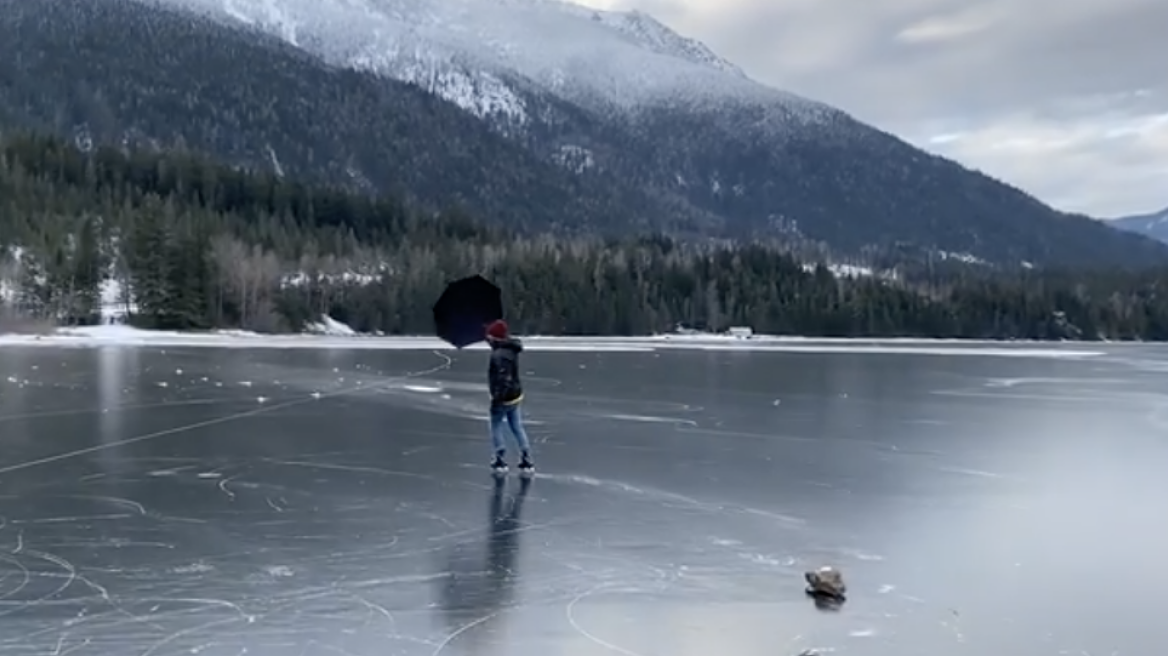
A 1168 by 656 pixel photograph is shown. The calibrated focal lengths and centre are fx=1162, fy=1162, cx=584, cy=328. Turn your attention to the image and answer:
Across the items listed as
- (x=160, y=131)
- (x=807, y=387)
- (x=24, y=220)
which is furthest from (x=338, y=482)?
(x=160, y=131)

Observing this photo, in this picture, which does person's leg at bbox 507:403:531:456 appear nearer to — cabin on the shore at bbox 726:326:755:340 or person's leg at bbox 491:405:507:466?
person's leg at bbox 491:405:507:466

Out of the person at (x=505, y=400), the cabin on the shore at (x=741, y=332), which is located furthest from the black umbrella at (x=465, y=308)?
the cabin on the shore at (x=741, y=332)

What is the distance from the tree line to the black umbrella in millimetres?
63525

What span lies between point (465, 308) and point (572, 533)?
32.0 ft

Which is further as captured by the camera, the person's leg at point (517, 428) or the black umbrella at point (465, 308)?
the black umbrella at point (465, 308)

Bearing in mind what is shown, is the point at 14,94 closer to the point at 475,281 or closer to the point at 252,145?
the point at 252,145

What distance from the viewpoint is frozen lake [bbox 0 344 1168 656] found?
705 centimetres

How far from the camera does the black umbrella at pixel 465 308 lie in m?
18.6

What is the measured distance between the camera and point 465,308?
765 inches

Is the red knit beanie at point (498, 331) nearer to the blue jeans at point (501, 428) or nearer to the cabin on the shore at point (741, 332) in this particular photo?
the blue jeans at point (501, 428)

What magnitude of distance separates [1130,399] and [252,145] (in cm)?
18397

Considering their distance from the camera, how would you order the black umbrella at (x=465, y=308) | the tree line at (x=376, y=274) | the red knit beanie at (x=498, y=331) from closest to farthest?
the red knit beanie at (x=498, y=331), the black umbrella at (x=465, y=308), the tree line at (x=376, y=274)

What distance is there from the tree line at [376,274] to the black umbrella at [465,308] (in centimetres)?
6353

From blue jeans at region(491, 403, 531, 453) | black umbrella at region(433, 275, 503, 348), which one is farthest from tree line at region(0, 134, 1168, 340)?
blue jeans at region(491, 403, 531, 453)
